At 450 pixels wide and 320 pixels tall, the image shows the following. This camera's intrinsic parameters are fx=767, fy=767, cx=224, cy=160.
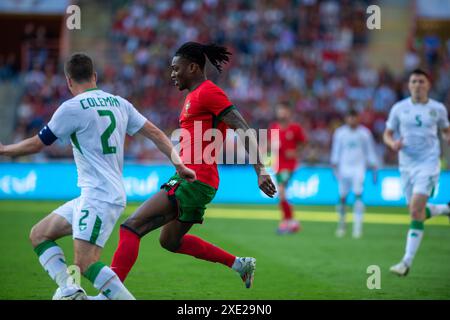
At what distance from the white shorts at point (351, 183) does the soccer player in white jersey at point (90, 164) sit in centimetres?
980

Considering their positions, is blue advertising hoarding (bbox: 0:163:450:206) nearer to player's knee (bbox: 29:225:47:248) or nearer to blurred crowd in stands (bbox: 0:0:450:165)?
blurred crowd in stands (bbox: 0:0:450:165)

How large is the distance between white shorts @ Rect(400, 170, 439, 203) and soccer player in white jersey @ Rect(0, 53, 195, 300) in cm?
498

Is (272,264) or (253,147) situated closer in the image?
(253,147)

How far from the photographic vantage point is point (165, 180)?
22.2m

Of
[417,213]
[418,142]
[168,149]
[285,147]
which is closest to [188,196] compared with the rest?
[168,149]

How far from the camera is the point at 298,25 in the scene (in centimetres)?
2961

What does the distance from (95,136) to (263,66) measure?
72.3ft

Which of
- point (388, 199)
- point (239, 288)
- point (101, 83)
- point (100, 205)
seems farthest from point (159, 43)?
point (100, 205)

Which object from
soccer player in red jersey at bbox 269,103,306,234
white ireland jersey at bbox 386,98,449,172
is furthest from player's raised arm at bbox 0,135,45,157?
soccer player in red jersey at bbox 269,103,306,234

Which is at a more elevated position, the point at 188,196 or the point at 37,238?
the point at 188,196

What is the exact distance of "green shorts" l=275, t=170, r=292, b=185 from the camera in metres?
16.7

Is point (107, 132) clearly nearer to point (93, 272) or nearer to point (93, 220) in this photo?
point (93, 220)

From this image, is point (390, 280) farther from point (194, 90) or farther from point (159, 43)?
point (159, 43)

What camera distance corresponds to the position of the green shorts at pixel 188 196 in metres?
7.69
